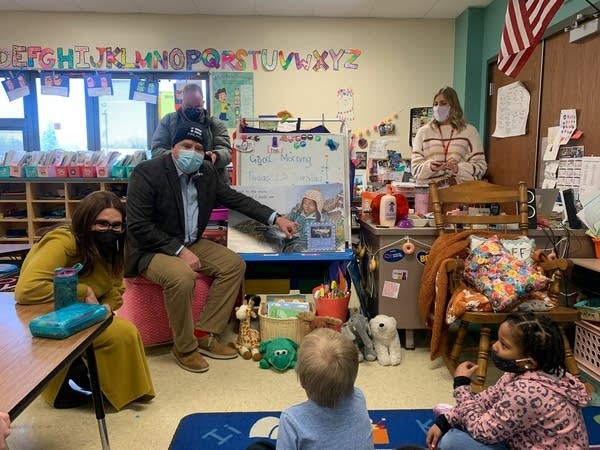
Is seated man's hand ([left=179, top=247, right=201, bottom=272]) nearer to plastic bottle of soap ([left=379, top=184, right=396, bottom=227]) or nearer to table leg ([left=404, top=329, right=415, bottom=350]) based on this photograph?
plastic bottle of soap ([left=379, top=184, right=396, bottom=227])

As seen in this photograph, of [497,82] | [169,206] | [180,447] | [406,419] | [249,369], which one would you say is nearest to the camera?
[180,447]

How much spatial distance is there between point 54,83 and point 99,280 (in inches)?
148

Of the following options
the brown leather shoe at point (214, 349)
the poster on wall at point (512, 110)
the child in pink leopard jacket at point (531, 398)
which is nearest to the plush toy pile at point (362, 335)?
the brown leather shoe at point (214, 349)

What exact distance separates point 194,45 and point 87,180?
1.71 meters

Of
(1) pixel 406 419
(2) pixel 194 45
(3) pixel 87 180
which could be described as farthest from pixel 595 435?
(2) pixel 194 45

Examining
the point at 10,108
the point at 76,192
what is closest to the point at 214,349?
the point at 76,192

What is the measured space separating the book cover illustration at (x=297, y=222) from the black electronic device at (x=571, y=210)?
4.04 ft

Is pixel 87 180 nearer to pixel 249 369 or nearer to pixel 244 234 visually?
pixel 244 234

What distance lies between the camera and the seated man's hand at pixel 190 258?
259 cm

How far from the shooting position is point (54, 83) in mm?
4879

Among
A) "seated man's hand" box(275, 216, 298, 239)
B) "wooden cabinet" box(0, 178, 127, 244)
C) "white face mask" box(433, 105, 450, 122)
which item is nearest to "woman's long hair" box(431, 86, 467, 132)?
"white face mask" box(433, 105, 450, 122)

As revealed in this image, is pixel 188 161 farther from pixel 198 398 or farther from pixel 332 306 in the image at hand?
pixel 198 398

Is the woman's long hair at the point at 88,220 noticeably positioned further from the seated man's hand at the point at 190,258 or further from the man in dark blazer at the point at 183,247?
the seated man's hand at the point at 190,258

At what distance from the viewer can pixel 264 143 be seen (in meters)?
3.13
